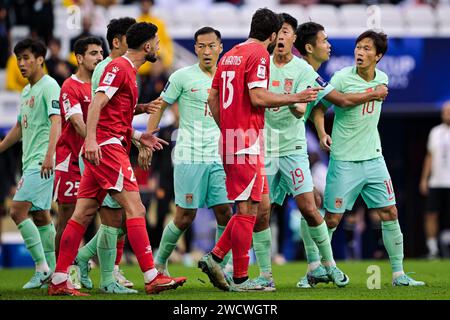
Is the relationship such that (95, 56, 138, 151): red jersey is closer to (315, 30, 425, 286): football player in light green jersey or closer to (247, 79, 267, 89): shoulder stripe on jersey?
(247, 79, 267, 89): shoulder stripe on jersey

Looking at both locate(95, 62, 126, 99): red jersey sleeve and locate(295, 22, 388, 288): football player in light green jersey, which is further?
locate(295, 22, 388, 288): football player in light green jersey

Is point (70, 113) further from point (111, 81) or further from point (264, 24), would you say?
point (264, 24)

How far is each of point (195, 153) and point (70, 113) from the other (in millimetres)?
1821

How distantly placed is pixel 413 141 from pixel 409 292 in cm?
1045

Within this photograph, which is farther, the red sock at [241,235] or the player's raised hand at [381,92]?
the player's raised hand at [381,92]

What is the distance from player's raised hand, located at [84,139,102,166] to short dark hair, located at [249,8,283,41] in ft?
5.81

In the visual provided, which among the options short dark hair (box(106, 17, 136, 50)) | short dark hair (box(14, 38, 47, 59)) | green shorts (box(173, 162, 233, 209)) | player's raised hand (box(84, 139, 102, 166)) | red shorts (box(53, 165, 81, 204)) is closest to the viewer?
player's raised hand (box(84, 139, 102, 166))

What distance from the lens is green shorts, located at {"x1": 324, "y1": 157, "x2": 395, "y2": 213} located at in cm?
1038

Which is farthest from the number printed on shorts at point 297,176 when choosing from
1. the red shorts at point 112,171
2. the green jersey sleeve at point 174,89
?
the red shorts at point 112,171

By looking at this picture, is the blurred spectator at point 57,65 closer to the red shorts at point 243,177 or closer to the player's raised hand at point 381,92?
the player's raised hand at point 381,92

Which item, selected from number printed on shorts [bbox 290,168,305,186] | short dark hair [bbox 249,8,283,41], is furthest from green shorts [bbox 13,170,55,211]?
short dark hair [bbox 249,8,283,41]

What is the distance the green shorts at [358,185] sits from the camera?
34.1ft

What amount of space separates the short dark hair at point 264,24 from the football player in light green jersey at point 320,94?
4.30 ft
